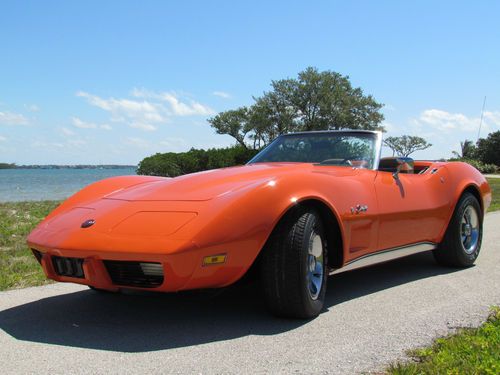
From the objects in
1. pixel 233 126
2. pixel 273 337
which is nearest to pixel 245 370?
pixel 273 337

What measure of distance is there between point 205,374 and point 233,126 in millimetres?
60600

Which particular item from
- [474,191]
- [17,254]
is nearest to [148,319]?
[17,254]

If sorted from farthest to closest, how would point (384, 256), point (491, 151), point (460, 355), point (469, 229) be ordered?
point (491, 151)
point (469, 229)
point (384, 256)
point (460, 355)

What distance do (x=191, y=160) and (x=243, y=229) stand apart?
4606 centimetres

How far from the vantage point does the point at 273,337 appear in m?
2.86

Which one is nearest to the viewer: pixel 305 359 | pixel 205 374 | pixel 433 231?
pixel 205 374

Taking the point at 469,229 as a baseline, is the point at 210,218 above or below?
above

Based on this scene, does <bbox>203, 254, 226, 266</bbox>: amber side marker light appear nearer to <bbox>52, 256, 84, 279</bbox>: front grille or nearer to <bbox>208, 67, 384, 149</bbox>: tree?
<bbox>52, 256, 84, 279</bbox>: front grille

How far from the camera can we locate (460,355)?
2.46m

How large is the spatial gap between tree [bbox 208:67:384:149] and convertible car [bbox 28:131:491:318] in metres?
51.0

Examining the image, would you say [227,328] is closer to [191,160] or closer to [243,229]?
[243,229]

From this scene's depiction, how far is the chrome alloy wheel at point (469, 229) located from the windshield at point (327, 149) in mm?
1350

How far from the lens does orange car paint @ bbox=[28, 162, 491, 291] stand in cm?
276

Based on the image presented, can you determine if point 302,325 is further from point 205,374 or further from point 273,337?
point 205,374
